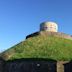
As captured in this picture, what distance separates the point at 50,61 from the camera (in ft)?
80.2

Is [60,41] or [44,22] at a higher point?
[44,22]

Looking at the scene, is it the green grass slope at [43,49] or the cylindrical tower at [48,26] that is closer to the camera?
the green grass slope at [43,49]

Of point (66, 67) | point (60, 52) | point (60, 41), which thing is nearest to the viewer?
point (66, 67)

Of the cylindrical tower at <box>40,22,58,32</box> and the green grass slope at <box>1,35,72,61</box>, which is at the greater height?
the cylindrical tower at <box>40,22,58,32</box>

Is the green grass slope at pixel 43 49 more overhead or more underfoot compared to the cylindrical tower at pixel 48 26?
more underfoot

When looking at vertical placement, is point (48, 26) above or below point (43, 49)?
above

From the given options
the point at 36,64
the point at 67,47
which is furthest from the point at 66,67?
the point at 67,47

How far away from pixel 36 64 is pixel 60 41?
7663 mm

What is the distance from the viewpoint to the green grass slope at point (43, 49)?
1020 inches

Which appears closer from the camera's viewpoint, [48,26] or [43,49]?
[43,49]

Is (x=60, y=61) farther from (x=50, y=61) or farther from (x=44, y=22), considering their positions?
(x=44, y=22)

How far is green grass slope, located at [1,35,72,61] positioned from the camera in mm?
25906

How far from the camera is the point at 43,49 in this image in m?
28.0

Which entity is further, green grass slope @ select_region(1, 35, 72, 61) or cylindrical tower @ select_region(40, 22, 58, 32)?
cylindrical tower @ select_region(40, 22, 58, 32)
